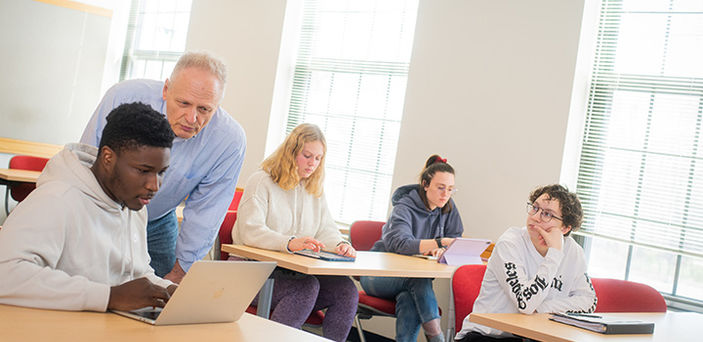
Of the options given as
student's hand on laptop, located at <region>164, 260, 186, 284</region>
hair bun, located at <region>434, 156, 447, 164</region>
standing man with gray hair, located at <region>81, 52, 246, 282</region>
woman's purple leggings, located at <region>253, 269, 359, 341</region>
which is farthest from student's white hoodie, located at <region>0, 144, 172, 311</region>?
hair bun, located at <region>434, 156, 447, 164</region>

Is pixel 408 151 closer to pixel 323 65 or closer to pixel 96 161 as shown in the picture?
pixel 323 65

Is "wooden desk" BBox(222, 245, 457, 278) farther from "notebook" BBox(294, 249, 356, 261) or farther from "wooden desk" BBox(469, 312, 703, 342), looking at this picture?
"wooden desk" BBox(469, 312, 703, 342)

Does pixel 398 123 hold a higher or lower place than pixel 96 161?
higher

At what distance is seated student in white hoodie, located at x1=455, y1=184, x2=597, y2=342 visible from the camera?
2699 mm

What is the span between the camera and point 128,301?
1555 millimetres

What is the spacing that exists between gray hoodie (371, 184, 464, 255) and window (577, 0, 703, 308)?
0.93 meters

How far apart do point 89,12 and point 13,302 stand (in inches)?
262

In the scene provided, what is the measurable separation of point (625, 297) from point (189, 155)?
92.1 inches

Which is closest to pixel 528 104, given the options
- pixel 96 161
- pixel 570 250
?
pixel 570 250

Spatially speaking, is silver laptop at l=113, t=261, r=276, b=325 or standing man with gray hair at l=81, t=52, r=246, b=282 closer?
silver laptop at l=113, t=261, r=276, b=325

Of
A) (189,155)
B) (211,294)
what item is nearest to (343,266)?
(189,155)

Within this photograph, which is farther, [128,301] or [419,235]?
[419,235]

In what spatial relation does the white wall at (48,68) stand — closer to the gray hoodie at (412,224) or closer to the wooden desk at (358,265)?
the gray hoodie at (412,224)

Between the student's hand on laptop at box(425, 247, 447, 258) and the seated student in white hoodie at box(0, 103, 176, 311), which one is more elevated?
the seated student in white hoodie at box(0, 103, 176, 311)
